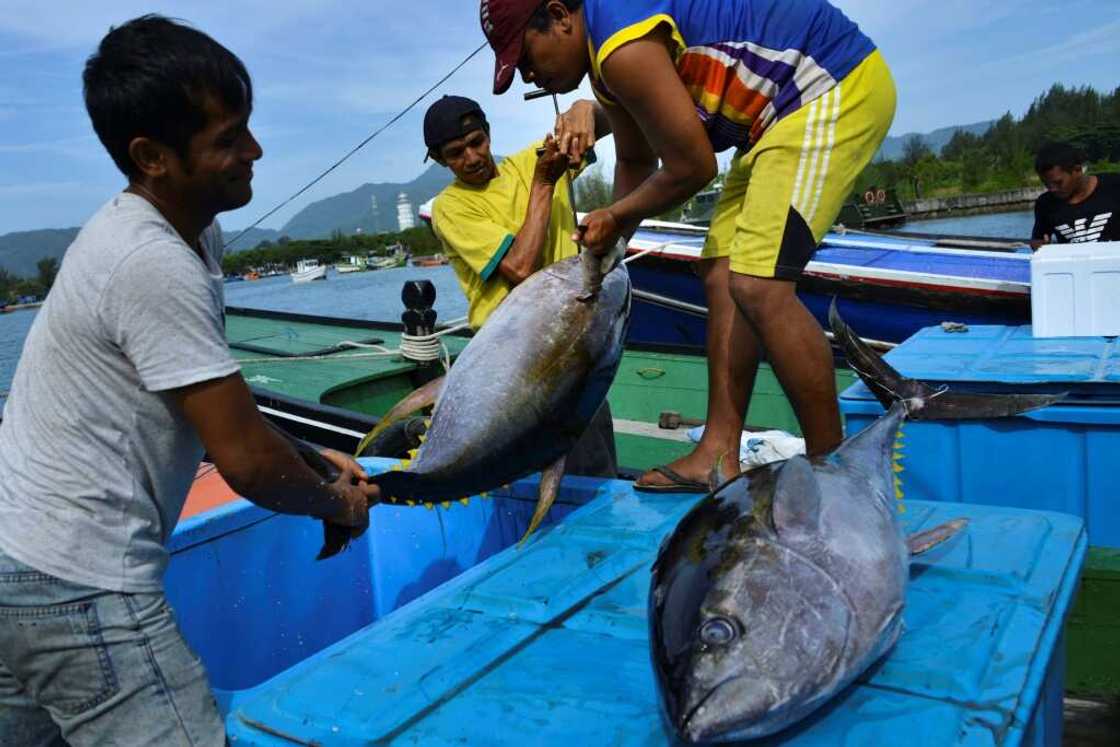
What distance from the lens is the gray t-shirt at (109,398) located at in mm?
1485

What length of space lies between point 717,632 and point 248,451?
36.1 inches

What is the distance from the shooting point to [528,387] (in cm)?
242

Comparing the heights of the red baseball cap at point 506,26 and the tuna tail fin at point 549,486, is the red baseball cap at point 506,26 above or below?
above

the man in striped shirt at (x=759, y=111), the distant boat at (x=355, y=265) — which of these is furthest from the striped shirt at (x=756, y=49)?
the distant boat at (x=355, y=265)

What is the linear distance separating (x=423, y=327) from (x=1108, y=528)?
13.8 feet

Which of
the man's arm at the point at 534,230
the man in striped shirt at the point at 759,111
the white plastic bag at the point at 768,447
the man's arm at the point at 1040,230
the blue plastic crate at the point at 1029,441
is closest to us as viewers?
the man in striped shirt at the point at 759,111

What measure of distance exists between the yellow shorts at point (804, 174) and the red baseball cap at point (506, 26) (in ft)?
2.60

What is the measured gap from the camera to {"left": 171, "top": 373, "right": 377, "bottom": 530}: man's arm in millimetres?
1543

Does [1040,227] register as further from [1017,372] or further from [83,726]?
[83,726]

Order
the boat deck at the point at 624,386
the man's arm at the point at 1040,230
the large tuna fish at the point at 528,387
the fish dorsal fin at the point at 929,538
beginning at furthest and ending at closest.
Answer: the man's arm at the point at 1040,230
the boat deck at the point at 624,386
the large tuna fish at the point at 528,387
the fish dorsal fin at the point at 929,538

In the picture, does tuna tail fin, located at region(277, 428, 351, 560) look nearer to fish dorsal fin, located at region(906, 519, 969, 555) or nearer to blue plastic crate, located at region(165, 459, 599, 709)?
blue plastic crate, located at region(165, 459, 599, 709)

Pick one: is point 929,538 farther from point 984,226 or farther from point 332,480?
point 984,226

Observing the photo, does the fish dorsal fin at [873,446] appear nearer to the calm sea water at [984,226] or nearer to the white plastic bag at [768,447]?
the white plastic bag at [768,447]

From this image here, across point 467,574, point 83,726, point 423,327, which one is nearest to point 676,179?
point 467,574
